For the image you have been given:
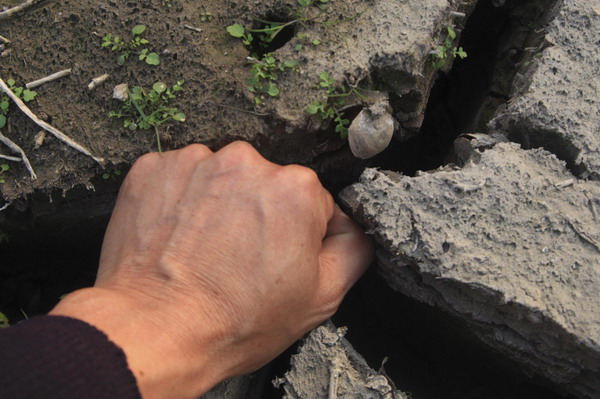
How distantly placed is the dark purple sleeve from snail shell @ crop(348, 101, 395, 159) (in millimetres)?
1034

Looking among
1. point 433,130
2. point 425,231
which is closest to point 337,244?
point 425,231

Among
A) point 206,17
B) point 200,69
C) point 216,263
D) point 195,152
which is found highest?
point 206,17

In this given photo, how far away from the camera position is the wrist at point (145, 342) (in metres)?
1.57

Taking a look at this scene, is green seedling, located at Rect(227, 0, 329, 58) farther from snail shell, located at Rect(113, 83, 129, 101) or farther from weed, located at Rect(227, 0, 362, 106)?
snail shell, located at Rect(113, 83, 129, 101)

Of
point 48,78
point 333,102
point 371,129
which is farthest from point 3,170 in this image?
point 371,129

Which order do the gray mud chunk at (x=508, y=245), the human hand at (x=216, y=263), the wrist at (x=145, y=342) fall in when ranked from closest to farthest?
the wrist at (x=145, y=342)
the human hand at (x=216, y=263)
the gray mud chunk at (x=508, y=245)

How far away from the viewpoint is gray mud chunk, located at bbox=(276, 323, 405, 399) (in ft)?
6.49

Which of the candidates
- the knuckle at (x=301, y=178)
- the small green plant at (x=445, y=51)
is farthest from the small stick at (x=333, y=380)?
the small green plant at (x=445, y=51)

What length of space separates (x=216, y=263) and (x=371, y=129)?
0.69 metres

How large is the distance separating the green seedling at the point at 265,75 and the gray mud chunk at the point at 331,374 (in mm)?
834

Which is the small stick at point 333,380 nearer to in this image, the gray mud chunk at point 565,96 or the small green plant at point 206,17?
the gray mud chunk at point 565,96

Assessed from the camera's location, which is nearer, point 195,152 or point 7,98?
point 195,152

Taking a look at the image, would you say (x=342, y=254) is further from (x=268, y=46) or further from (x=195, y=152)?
(x=268, y=46)

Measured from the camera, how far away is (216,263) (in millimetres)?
1865
